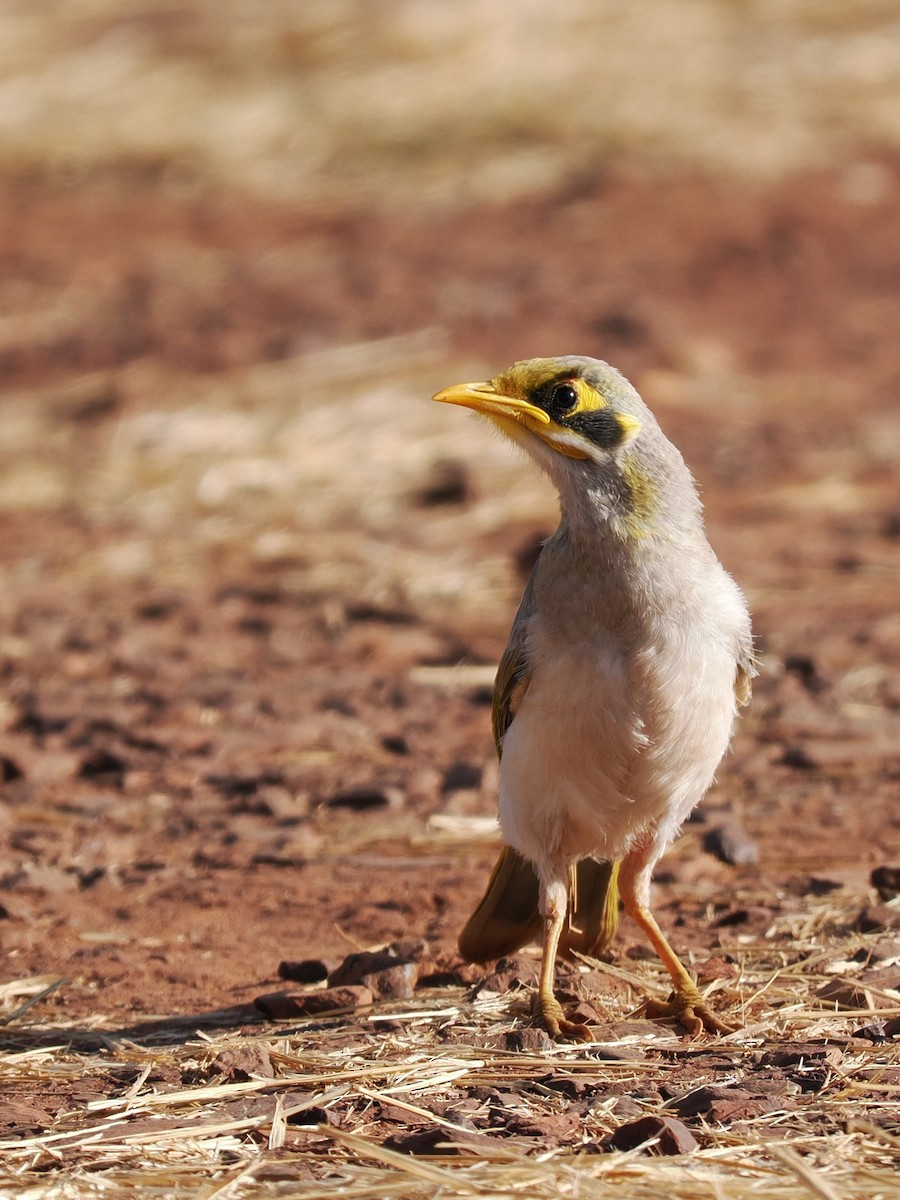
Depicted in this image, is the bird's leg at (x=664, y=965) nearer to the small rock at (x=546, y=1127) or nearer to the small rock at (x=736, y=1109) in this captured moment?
the small rock at (x=736, y=1109)

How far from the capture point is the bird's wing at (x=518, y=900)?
577 centimetres

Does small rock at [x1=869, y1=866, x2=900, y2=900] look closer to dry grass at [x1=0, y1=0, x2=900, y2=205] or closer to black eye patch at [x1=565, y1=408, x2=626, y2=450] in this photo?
black eye patch at [x1=565, y1=408, x2=626, y2=450]

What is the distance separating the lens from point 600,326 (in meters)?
15.3

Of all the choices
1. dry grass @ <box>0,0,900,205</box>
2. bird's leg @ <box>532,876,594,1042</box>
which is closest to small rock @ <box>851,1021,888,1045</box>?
bird's leg @ <box>532,876,594,1042</box>

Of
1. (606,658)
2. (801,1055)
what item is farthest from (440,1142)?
(606,658)

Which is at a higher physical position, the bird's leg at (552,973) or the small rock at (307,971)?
the bird's leg at (552,973)

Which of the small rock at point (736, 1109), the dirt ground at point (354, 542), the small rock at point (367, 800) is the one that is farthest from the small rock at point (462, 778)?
the small rock at point (736, 1109)

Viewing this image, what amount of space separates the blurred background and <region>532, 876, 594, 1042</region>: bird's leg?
34.8 inches

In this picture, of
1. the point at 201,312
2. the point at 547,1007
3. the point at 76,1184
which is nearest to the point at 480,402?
the point at 547,1007

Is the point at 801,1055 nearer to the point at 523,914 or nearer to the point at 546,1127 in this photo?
the point at 546,1127

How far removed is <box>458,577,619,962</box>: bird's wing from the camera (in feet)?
18.9

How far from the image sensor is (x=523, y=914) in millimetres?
5934

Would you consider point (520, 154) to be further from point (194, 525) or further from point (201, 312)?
point (194, 525)

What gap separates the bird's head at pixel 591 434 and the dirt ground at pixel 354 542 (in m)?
1.64
